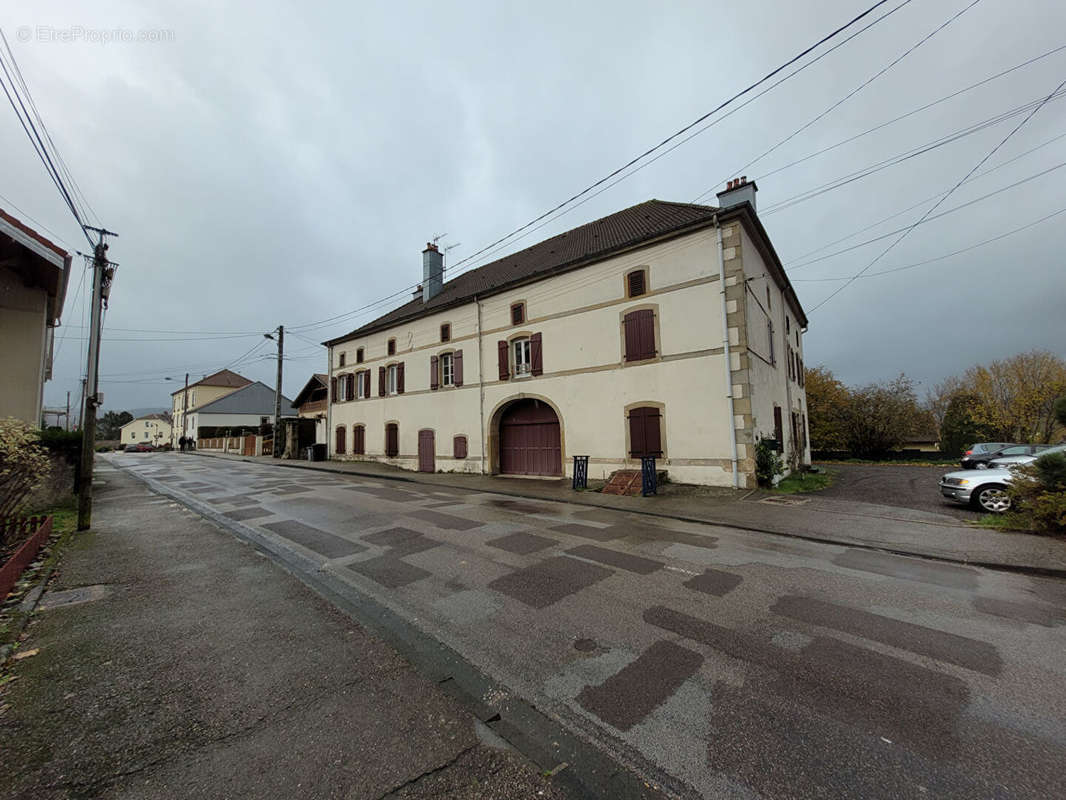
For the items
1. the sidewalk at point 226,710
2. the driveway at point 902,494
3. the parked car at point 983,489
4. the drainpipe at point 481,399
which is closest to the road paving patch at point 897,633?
the sidewalk at point 226,710

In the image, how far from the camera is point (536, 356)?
16.0 metres

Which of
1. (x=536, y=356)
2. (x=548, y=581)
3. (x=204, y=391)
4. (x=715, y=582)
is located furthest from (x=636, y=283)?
(x=204, y=391)

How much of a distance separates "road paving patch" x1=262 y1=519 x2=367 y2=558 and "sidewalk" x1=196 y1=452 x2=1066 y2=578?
231 inches

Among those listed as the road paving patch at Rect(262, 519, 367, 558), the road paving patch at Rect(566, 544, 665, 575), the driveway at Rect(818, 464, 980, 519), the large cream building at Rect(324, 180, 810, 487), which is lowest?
the driveway at Rect(818, 464, 980, 519)

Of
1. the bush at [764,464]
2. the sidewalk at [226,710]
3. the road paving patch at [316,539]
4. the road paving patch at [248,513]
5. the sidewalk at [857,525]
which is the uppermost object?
the bush at [764,464]

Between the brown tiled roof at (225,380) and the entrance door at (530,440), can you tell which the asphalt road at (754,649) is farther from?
the brown tiled roof at (225,380)

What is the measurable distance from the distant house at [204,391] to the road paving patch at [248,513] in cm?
5680

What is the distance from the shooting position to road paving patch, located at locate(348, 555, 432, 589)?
485 cm

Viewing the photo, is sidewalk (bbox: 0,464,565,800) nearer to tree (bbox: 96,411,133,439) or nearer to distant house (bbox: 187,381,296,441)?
distant house (bbox: 187,381,296,441)

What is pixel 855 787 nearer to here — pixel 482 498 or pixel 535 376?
pixel 482 498

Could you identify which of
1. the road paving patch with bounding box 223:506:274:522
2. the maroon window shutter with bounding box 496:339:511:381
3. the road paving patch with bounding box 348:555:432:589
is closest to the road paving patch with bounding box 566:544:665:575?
the road paving patch with bounding box 348:555:432:589

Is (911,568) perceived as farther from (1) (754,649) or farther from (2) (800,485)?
(2) (800,485)

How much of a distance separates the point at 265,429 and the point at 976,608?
40968mm

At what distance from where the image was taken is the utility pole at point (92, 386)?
23.8 feet
